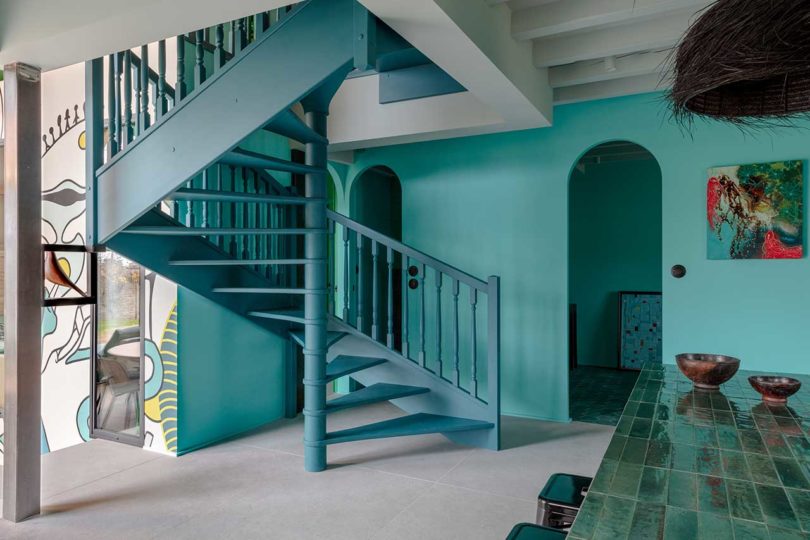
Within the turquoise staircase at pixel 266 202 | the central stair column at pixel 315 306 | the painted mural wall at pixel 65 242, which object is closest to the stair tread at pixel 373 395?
the turquoise staircase at pixel 266 202

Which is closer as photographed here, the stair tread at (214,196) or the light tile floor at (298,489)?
the light tile floor at (298,489)

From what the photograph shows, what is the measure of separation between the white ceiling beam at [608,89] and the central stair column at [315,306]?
2.20m

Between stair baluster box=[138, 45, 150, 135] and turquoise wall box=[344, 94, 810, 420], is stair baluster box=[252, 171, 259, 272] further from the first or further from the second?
turquoise wall box=[344, 94, 810, 420]

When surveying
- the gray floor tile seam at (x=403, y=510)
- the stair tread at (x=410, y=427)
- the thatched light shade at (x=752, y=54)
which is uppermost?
the thatched light shade at (x=752, y=54)

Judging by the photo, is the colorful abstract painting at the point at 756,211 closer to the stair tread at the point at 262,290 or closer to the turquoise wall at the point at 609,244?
the turquoise wall at the point at 609,244

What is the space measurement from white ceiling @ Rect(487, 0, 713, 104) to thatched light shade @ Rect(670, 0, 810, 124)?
91 cm

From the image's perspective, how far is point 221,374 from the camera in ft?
14.0

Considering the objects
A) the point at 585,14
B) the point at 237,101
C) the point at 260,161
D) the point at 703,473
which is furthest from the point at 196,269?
the point at 703,473

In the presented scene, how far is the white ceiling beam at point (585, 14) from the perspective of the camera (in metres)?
3.02

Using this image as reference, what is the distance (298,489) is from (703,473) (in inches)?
101

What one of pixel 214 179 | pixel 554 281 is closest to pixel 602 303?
pixel 554 281

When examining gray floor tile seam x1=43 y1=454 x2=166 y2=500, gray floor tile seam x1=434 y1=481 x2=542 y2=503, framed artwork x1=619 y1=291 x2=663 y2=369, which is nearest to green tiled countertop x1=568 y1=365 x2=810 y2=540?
gray floor tile seam x1=434 y1=481 x2=542 y2=503

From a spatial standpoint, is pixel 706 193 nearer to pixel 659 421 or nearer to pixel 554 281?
pixel 554 281

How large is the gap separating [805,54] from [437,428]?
317 centimetres
